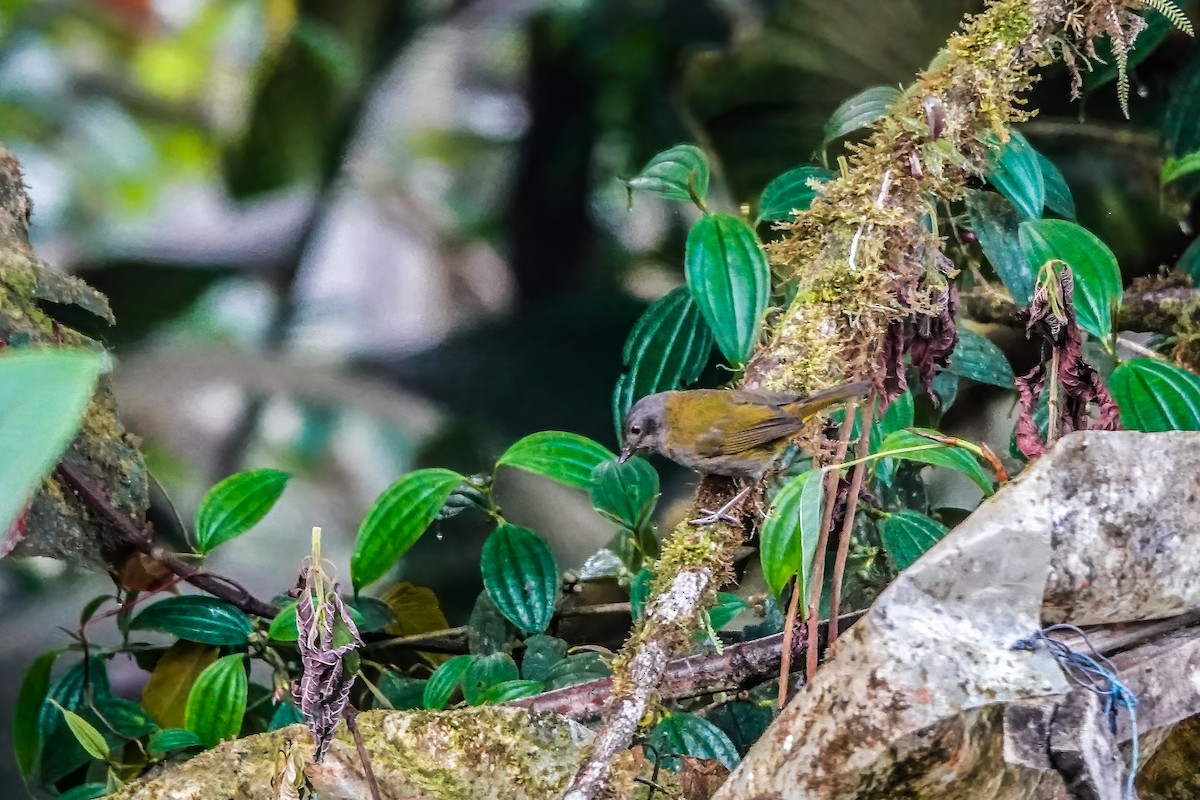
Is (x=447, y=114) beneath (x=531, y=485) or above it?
above

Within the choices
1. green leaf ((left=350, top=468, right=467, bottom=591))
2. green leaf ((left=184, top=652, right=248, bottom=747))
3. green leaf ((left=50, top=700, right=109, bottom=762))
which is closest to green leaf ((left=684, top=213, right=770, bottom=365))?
green leaf ((left=350, top=468, right=467, bottom=591))

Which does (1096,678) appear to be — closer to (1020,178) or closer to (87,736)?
(1020,178)

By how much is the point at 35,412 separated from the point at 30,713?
1.63 m

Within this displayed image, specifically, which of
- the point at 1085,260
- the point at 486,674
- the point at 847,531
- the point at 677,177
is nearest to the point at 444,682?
the point at 486,674

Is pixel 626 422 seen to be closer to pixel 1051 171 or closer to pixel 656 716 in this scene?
pixel 656 716

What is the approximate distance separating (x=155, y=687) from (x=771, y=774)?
1334 mm

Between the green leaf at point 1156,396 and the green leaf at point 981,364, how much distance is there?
0.24 m

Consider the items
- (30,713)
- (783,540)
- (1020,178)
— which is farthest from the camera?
(30,713)

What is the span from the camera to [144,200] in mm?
1779

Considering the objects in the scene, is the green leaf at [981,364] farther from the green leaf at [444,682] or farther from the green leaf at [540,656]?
the green leaf at [444,682]

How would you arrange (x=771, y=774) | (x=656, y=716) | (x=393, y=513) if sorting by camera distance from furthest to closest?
(x=393, y=513) < (x=656, y=716) < (x=771, y=774)

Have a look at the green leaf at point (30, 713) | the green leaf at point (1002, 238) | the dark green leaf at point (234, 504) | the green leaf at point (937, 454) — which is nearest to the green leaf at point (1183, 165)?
the green leaf at point (1002, 238)

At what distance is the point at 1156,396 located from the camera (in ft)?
3.84

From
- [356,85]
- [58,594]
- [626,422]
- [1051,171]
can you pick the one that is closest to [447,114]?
[356,85]
